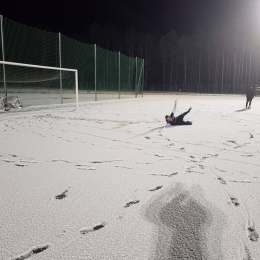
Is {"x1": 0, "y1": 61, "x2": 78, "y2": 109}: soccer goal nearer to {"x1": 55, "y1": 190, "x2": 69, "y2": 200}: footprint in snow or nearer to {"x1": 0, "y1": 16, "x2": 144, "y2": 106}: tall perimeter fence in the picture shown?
{"x1": 0, "y1": 16, "x2": 144, "y2": 106}: tall perimeter fence

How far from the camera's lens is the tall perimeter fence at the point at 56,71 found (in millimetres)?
9208

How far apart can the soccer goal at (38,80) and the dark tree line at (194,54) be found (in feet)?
93.0

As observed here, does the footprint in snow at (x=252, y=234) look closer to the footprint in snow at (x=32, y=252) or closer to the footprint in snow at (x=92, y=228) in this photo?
the footprint in snow at (x=92, y=228)

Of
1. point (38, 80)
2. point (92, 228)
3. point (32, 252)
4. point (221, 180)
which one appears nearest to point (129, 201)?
point (92, 228)

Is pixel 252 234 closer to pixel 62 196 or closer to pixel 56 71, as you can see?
pixel 62 196

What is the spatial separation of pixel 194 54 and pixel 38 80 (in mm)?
34809

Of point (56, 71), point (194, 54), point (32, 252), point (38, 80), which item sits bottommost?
point (32, 252)

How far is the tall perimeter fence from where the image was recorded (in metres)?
9.21

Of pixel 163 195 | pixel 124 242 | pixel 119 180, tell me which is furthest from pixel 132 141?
pixel 124 242

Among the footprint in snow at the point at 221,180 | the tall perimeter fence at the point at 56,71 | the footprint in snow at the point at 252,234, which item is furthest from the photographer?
the tall perimeter fence at the point at 56,71

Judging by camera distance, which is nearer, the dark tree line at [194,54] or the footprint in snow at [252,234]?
the footprint in snow at [252,234]

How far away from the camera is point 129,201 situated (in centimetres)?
185

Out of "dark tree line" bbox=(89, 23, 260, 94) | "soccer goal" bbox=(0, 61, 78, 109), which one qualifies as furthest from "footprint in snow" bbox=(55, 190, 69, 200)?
"dark tree line" bbox=(89, 23, 260, 94)

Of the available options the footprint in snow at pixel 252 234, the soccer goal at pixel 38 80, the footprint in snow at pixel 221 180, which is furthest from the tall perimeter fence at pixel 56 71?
the footprint in snow at pixel 252 234
